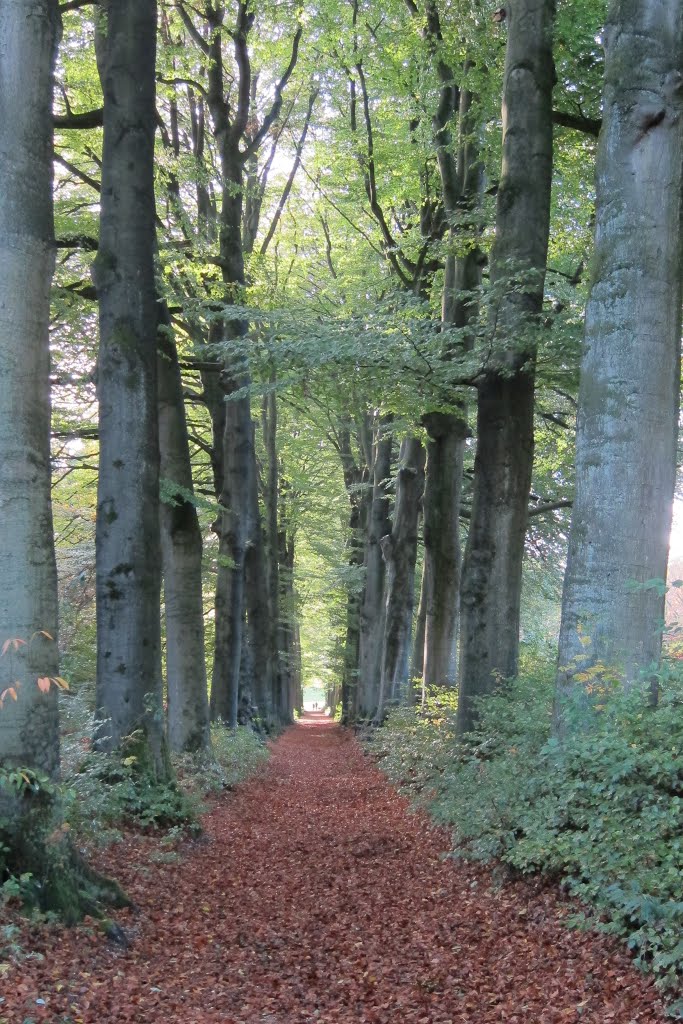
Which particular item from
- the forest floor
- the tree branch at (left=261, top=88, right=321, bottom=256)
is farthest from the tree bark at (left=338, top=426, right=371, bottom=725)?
the forest floor

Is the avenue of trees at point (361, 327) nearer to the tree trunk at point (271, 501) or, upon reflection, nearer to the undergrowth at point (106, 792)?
the undergrowth at point (106, 792)

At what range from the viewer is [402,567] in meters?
18.2

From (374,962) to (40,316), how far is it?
4.84 metres

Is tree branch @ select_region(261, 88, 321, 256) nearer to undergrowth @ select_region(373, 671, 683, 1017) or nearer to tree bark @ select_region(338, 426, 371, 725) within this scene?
tree bark @ select_region(338, 426, 371, 725)

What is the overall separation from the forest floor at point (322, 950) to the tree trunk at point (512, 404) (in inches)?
98.1

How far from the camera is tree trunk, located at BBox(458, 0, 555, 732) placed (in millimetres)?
9789

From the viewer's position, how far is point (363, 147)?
616 inches

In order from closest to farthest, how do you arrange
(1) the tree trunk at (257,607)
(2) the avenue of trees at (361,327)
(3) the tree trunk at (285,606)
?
1. (2) the avenue of trees at (361,327)
2. (1) the tree trunk at (257,607)
3. (3) the tree trunk at (285,606)

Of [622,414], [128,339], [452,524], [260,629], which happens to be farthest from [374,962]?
[260,629]

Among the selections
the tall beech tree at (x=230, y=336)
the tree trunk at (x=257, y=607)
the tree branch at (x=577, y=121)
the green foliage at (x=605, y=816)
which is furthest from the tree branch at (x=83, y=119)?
the tree trunk at (x=257, y=607)

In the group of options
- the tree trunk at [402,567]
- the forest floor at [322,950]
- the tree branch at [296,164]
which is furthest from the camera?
the tree branch at [296,164]

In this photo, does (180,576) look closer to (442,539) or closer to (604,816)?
(442,539)

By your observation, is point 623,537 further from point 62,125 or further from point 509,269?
point 62,125

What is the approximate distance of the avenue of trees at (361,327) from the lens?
5.20m
